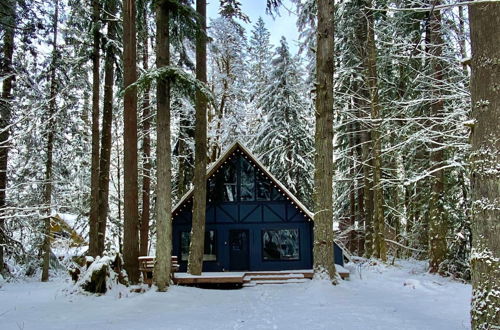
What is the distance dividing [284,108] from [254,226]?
269 inches

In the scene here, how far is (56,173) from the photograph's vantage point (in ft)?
52.3

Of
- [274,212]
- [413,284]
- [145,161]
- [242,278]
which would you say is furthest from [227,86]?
[413,284]

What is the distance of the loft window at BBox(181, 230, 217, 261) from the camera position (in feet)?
51.4

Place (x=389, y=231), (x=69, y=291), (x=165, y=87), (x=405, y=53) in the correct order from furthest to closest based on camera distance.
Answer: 1. (x=389, y=231)
2. (x=405, y=53)
3. (x=165, y=87)
4. (x=69, y=291)

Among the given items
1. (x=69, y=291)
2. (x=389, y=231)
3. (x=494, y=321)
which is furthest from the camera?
(x=389, y=231)

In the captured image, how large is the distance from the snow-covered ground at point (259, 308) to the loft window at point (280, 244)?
5097 mm

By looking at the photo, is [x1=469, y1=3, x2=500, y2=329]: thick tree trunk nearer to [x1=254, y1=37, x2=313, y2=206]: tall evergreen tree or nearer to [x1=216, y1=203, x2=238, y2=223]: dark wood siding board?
[x1=216, y1=203, x2=238, y2=223]: dark wood siding board

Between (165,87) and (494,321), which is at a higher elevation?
(165,87)

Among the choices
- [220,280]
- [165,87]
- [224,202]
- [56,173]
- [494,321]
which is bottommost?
[220,280]

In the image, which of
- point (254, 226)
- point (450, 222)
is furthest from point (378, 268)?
point (254, 226)

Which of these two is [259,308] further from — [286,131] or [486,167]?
[286,131]

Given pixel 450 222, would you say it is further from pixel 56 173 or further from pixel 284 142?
pixel 56 173

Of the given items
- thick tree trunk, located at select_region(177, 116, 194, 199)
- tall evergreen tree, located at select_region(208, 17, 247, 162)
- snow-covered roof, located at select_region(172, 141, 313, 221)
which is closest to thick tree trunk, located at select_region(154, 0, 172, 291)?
snow-covered roof, located at select_region(172, 141, 313, 221)

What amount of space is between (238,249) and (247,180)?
9.64ft
